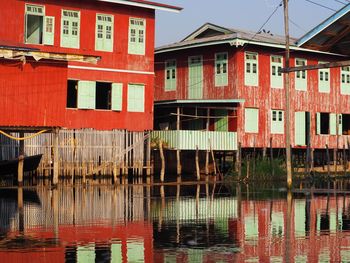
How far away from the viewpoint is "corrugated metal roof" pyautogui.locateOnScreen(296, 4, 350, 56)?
36531 millimetres

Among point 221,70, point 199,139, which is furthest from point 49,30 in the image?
point 221,70

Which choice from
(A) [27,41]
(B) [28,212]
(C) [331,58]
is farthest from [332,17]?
(B) [28,212]

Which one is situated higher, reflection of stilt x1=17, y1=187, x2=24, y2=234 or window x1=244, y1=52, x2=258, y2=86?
window x1=244, y1=52, x2=258, y2=86

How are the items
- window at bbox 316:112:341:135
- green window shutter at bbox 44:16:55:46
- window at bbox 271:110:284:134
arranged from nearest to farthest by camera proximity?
1. green window shutter at bbox 44:16:55:46
2. window at bbox 271:110:284:134
3. window at bbox 316:112:341:135

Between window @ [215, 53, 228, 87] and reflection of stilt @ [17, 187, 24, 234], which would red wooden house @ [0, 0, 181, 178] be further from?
window @ [215, 53, 228, 87]

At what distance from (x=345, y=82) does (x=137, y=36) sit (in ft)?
54.4

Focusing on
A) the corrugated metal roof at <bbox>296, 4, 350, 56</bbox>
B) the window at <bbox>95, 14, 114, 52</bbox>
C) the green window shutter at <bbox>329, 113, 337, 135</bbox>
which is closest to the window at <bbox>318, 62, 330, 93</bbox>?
the green window shutter at <bbox>329, 113, 337, 135</bbox>

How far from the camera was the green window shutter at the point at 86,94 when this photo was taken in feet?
114

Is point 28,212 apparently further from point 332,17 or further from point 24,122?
point 332,17

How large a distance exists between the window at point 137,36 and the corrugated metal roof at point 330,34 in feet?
27.6

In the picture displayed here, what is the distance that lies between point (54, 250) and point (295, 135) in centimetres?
3147

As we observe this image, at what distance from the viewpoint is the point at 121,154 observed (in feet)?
116

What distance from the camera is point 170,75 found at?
43938mm

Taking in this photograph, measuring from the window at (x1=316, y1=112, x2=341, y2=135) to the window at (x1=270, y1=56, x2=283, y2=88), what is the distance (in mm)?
3934
